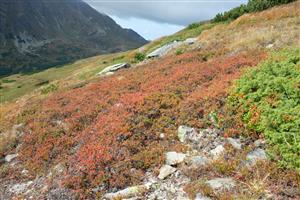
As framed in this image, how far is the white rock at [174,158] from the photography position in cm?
1280

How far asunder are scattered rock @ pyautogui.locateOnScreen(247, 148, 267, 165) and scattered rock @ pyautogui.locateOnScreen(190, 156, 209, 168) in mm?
1318

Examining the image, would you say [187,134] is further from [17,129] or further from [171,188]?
[17,129]

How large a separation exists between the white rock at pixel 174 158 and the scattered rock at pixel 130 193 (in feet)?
4.54

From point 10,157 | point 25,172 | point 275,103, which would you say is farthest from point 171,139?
point 10,157

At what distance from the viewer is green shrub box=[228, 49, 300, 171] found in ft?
37.9

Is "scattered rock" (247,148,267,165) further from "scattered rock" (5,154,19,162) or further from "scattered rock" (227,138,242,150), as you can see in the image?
"scattered rock" (5,154,19,162)

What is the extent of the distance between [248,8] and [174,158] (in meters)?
32.2

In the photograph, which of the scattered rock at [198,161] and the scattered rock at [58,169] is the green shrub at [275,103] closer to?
the scattered rock at [198,161]

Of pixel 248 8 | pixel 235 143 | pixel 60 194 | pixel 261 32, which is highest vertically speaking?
pixel 248 8

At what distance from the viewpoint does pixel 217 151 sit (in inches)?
504

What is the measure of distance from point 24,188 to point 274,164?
338 inches

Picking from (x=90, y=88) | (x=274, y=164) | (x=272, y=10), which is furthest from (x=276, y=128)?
(x=272, y=10)

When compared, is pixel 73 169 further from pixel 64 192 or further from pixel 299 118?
pixel 299 118

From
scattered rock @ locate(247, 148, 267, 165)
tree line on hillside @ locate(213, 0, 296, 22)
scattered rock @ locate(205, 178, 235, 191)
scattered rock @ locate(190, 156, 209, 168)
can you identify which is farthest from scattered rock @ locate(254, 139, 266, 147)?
tree line on hillside @ locate(213, 0, 296, 22)
